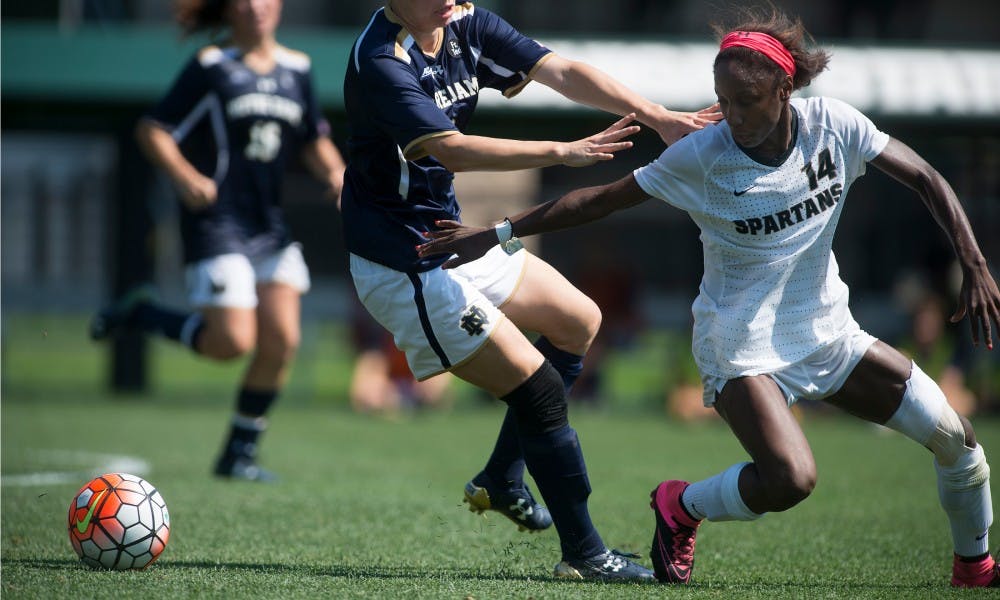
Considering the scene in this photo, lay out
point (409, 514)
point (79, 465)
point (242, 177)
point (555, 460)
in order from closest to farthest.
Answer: point (555, 460)
point (409, 514)
point (242, 177)
point (79, 465)

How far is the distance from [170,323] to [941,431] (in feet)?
16.6

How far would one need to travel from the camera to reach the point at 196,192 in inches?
270

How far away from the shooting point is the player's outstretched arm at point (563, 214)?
4.01m

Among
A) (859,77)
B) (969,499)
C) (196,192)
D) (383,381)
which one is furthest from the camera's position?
(383,381)

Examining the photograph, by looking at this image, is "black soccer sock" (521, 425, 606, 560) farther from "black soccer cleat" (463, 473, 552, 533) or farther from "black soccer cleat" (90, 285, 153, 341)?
"black soccer cleat" (90, 285, 153, 341)

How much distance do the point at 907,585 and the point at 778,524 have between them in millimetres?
1587

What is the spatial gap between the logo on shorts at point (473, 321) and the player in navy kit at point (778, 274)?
256mm

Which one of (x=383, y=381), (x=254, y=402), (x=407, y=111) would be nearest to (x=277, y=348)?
(x=254, y=402)

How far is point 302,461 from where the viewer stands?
8461 mm

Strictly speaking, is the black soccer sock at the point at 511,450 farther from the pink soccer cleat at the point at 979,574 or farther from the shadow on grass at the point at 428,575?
the pink soccer cleat at the point at 979,574

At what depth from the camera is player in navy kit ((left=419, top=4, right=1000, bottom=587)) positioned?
399 centimetres

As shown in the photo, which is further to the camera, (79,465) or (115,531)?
(79,465)

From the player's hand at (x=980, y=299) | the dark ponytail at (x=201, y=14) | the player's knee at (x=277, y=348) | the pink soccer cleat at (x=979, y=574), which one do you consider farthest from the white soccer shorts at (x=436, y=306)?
the dark ponytail at (x=201, y=14)

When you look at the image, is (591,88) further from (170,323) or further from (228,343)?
(170,323)
